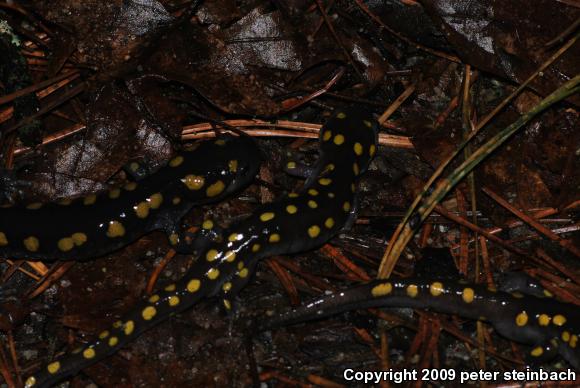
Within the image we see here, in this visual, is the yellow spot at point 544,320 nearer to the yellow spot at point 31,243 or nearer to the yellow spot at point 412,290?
the yellow spot at point 412,290

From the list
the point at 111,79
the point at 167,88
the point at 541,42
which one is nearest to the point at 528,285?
the point at 541,42

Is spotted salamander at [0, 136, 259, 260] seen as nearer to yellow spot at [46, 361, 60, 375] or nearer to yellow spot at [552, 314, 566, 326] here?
yellow spot at [46, 361, 60, 375]

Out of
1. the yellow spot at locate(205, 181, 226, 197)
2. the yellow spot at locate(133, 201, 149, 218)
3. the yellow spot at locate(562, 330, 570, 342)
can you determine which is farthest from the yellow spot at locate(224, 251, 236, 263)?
the yellow spot at locate(562, 330, 570, 342)

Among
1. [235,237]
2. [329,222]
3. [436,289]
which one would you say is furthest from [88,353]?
[436,289]

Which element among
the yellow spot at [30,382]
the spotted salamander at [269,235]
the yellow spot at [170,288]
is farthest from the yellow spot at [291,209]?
the yellow spot at [30,382]

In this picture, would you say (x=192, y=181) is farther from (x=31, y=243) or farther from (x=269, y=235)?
(x=31, y=243)
